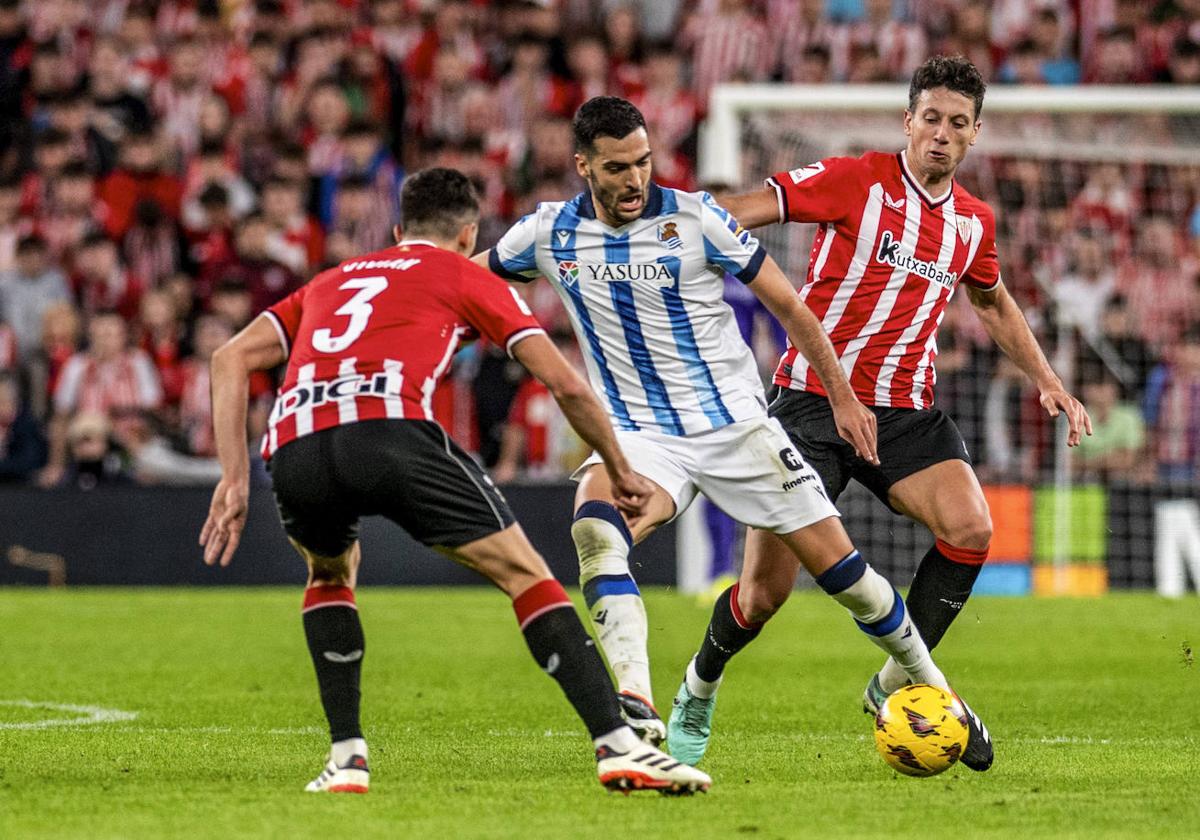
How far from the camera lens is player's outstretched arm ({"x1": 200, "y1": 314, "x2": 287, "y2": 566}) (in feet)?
18.4

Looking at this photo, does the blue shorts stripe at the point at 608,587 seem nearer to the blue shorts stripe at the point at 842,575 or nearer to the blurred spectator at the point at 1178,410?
the blue shorts stripe at the point at 842,575

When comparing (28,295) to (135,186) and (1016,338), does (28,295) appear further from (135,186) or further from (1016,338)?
(1016,338)

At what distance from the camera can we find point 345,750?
576 cm

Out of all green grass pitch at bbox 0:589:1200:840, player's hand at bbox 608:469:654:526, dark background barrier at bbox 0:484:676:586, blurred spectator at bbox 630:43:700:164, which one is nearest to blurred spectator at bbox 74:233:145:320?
dark background barrier at bbox 0:484:676:586

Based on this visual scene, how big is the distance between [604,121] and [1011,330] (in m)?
2.06

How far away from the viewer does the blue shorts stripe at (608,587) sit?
6.17 metres

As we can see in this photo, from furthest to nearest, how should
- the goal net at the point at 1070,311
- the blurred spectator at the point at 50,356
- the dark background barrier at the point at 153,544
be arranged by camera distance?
the blurred spectator at the point at 50,356 → the dark background barrier at the point at 153,544 → the goal net at the point at 1070,311

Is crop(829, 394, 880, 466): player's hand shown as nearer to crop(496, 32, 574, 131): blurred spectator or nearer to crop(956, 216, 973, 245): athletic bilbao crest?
crop(956, 216, 973, 245): athletic bilbao crest

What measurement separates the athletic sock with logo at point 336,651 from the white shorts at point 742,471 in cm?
108

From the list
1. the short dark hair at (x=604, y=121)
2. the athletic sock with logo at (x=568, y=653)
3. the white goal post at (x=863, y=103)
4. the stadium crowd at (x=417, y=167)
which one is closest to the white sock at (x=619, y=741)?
the athletic sock with logo at (x=568, y=653)

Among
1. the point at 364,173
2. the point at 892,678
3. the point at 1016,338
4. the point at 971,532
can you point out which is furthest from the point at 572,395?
the point at 364,173

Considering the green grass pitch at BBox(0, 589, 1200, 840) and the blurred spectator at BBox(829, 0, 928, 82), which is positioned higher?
the blurred spectator at BBox(829, 0, 928, 82)

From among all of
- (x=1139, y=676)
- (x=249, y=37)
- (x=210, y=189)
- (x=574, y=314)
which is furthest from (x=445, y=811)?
A: (x=249, y=37)

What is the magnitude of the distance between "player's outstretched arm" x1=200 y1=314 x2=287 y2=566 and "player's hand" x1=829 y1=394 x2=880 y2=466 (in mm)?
1905
